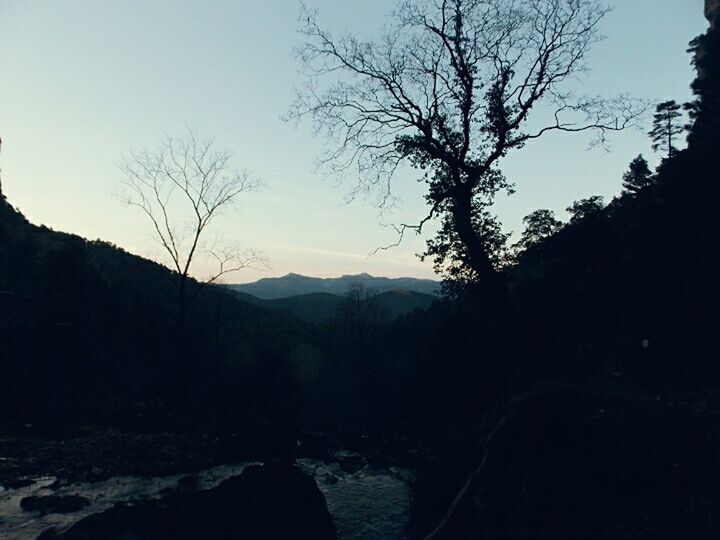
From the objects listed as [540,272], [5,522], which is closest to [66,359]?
[5,522]

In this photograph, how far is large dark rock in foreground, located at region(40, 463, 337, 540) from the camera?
879 cm

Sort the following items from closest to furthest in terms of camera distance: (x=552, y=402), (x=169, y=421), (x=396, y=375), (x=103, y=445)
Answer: (x=552, y=402) < (x=103, y=445) < (x=169, y=421) < (x=396, y=375)

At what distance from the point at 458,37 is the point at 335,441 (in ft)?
61.6

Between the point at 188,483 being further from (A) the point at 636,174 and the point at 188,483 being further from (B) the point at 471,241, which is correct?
(A) the point at 636,174

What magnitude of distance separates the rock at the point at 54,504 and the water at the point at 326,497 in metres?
0.17

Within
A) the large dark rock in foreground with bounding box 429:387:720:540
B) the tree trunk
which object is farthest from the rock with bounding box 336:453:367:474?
the large dark rock in foreground with bounding box 429:387:720:540

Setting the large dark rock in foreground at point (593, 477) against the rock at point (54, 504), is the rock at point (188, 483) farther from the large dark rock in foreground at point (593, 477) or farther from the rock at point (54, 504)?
the large dark rock in foreground at point (593, 477)

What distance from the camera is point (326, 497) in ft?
45.4

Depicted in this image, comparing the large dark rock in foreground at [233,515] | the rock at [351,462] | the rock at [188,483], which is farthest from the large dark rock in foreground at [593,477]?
the rock at [351,462]

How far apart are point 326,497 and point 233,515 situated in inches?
195

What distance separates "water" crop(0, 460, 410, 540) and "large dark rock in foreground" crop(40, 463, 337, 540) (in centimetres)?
132

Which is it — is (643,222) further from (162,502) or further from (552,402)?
(162,502)

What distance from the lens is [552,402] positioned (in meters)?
9.33

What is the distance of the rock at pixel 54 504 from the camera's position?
1146 cm
